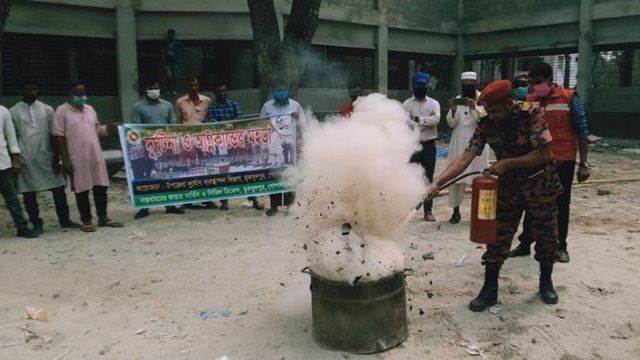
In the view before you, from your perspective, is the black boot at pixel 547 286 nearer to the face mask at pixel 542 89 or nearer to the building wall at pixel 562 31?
the face mask at pixel 542 89

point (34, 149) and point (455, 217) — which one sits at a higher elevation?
point (34, 149)

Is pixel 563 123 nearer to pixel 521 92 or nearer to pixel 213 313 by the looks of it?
pixel 521 92

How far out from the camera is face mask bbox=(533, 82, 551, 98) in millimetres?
4895

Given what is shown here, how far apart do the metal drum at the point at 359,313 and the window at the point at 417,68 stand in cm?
1721

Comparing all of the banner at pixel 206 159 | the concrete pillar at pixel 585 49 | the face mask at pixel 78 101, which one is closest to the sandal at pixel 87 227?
the banner at pixel 206 159

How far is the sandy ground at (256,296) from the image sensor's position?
143 inches

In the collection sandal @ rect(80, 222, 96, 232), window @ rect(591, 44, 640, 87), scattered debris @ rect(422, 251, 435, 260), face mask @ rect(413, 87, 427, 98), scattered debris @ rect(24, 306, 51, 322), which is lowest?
scattered debris @ rect(24, 306, 51, 322)

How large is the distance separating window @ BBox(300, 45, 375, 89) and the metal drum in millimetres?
13574

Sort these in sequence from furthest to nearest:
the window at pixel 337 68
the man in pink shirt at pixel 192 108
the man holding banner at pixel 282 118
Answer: the window at pixel 337 68
the man in pink shirt at pixel 192 108
the man holding banner at pixel 282 118

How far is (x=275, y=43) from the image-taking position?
32.1 feet

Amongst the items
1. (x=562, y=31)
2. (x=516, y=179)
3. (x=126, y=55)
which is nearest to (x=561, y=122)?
(x=516, y=179)

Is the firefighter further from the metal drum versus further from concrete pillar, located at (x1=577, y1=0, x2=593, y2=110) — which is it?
concrete pillar, located at (x1=577, y1=0, x2=593, y2=110)

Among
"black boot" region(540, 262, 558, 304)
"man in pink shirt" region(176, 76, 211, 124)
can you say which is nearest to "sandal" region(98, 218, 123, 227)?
"man in pink shirt" region(176, 76, 211, 124)

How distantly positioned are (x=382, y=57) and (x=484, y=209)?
15.6 m
